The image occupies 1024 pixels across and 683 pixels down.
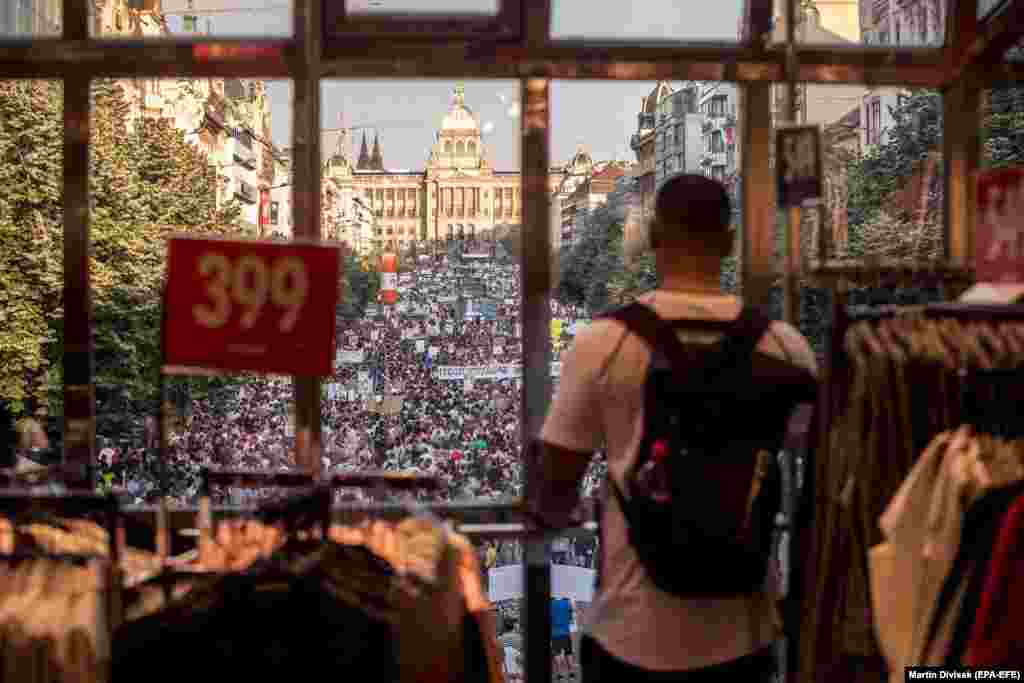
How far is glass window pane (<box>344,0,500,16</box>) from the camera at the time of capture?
12.9ft

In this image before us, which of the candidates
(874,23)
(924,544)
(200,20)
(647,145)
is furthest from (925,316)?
(200,20)

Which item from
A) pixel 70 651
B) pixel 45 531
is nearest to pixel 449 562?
pixel 70 651

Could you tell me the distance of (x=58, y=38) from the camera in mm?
3809

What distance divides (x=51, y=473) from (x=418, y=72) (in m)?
1.82

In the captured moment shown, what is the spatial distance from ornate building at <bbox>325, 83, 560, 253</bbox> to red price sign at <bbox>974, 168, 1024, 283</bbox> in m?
1.57

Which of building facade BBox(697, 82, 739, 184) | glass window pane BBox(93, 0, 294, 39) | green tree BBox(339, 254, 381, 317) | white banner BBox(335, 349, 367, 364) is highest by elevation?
glass window pane BBox(93, 0, 294, 39)

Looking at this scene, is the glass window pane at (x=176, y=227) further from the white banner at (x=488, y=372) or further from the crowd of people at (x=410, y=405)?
the white banner at (x=488, y=372)

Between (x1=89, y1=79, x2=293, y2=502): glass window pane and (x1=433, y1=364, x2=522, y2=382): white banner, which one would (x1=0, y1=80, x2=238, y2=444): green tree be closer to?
(x1=89, y1=79, x2=293, y2=502): glass window pane

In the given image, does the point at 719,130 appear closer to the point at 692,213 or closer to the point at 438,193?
the point at 438,193

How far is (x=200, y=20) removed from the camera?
398cm

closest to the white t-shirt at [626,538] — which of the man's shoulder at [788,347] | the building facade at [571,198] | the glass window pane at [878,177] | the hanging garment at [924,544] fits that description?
the man's shoulder at [788,347]

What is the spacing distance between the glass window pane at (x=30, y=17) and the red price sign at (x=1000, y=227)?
2.78 m

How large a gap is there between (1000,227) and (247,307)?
5.38 ft

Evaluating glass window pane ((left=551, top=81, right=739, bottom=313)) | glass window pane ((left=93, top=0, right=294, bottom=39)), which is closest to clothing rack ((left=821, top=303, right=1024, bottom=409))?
glass window pane ((left=551, top=81, right=739, bottom=313))
